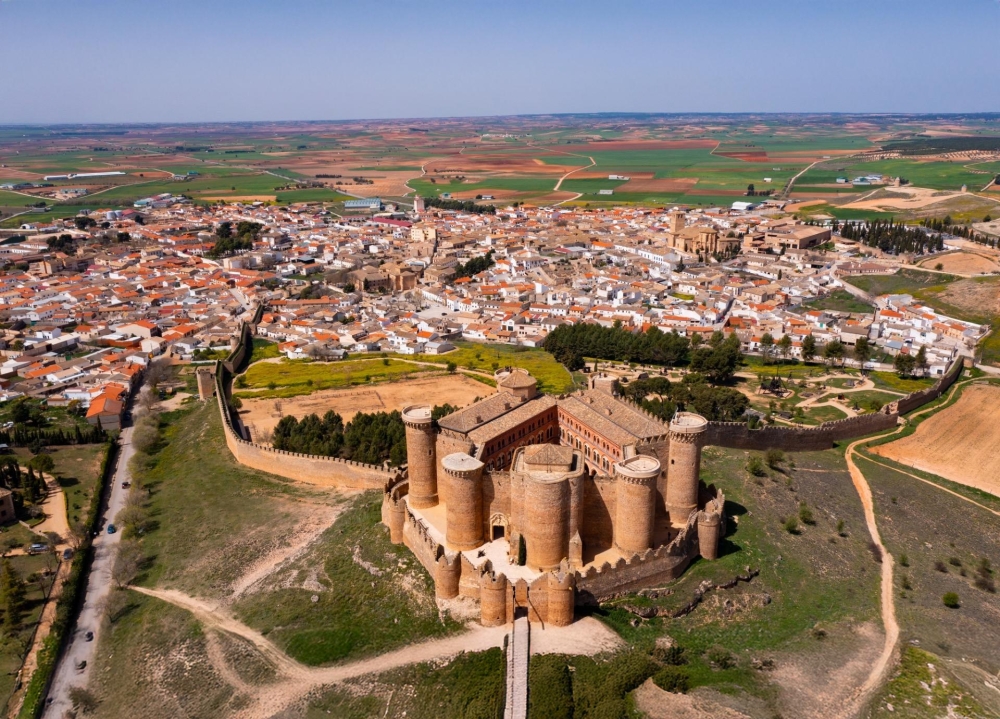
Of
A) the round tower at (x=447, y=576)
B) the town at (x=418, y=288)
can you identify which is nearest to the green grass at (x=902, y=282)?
the town at (x=418, y=288)

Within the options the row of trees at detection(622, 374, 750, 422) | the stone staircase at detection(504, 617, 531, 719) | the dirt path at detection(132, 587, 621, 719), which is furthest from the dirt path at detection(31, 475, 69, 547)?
the row of trees at detection(622, 374, 750, 422)

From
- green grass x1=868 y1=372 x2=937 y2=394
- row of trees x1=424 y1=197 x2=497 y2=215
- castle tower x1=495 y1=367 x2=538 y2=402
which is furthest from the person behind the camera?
row of trees x1=424 y1=197 x2=497 y2=215

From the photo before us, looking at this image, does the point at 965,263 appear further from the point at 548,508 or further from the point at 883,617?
the point at 548,508

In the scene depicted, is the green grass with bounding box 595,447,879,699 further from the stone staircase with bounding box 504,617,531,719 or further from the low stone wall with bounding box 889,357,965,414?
the low stone wall with bounding box 889,357,965,414

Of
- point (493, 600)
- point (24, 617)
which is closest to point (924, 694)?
point (493, 600)

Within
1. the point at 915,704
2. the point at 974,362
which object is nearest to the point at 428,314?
the point at 974,362

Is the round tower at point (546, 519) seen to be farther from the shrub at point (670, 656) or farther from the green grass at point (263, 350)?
the green grass at point (263, 350)
